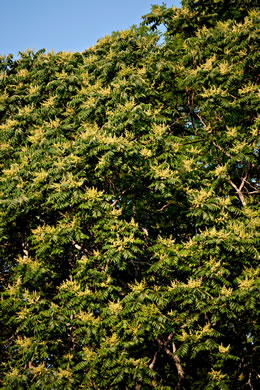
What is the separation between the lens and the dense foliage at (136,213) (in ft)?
20.9

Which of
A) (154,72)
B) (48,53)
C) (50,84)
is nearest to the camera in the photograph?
(154,72)

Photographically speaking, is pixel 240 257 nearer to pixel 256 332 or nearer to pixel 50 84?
pixel 256 332

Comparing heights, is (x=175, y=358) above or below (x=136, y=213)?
below

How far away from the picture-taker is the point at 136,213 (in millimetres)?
8664

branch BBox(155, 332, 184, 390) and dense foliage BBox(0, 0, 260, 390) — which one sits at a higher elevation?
dense foliage BBox(0, 0, 260, 390)

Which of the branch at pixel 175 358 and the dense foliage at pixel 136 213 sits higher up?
the dense foliage at pixel 136 213

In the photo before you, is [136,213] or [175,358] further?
[136,213]

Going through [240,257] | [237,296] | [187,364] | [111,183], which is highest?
[111,183]

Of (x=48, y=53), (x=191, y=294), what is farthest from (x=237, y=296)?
(x=48, y=53)

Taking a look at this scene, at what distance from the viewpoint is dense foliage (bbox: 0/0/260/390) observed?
636cm

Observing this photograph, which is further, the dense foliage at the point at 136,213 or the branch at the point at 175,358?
the branch at the point at 175,358

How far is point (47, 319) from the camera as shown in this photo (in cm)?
662

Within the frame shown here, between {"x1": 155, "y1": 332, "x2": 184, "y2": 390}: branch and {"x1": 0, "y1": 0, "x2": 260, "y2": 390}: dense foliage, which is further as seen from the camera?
{"x1": 155, "y1": 332, "x2": 184, "y2": 390}: branch

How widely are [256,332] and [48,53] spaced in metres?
10.7
